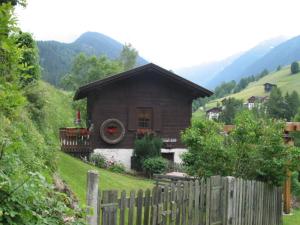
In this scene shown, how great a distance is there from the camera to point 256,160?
34.5 feet

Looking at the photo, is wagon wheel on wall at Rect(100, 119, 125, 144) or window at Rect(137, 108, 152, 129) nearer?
wagon wheel on wall at Rect(100, 119, 125, 144)

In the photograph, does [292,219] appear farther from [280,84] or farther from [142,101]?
[280,84]

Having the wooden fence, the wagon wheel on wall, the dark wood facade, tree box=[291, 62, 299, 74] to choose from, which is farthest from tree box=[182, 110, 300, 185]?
tree box=[291, 62, 299, 74]

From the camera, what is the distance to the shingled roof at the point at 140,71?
23.1 m

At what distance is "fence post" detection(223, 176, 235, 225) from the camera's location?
8.77 meters

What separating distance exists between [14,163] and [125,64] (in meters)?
89.9

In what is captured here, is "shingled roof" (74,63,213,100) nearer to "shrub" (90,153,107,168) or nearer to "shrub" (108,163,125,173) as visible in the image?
"shrub" (90,153,107,168)

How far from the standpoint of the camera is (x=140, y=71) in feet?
78.0

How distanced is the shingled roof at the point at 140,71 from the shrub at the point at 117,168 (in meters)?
4.08

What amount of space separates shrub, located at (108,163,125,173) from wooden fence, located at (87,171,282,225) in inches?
465

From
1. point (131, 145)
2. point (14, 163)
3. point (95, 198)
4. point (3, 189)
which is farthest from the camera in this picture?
point (131, 145)

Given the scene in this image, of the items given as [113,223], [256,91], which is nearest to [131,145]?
[113,223]

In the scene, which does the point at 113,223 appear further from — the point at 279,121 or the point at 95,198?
the point at 279,121

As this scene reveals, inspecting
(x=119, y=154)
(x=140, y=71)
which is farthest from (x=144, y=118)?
(x=140, y=71)
